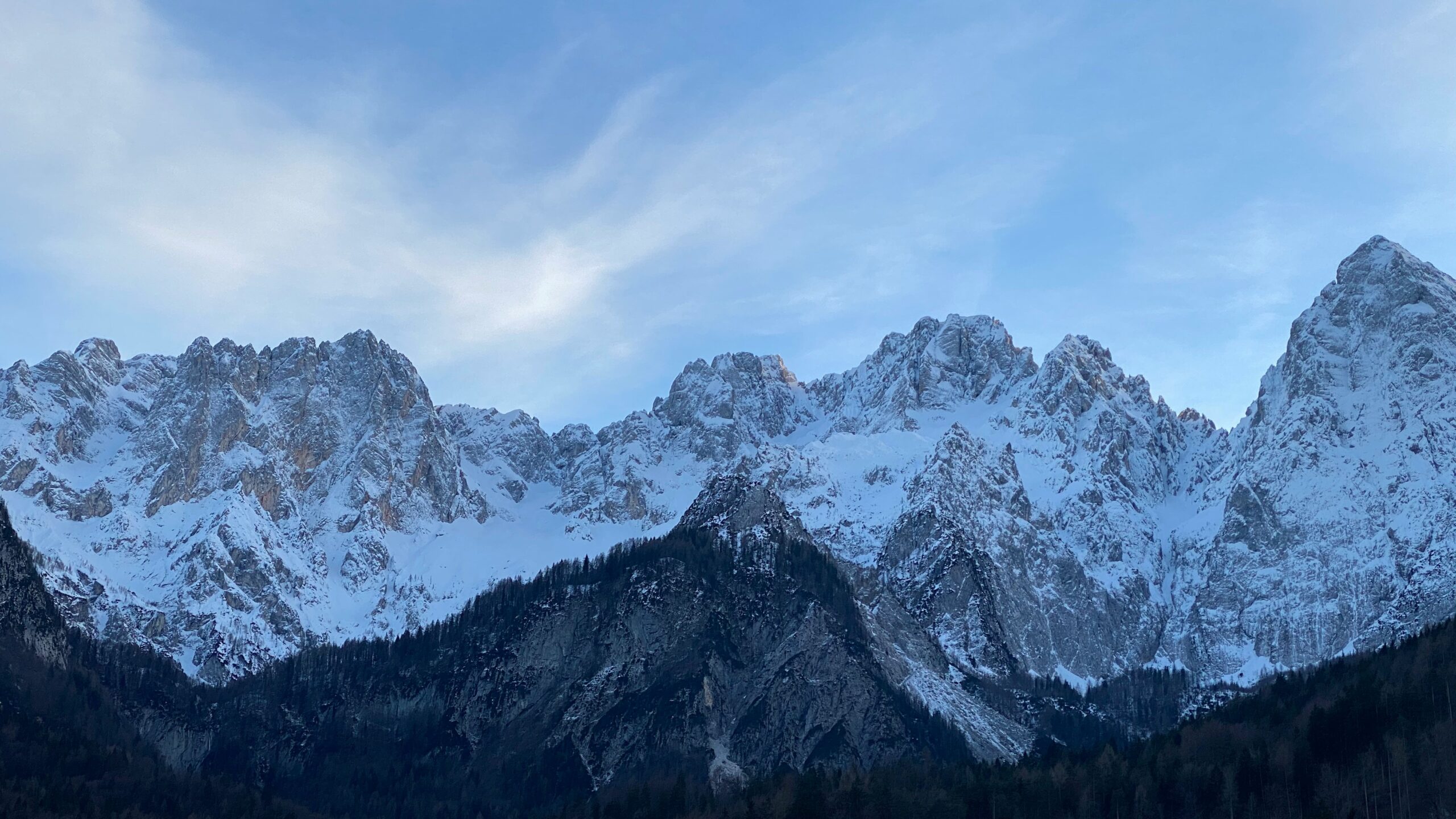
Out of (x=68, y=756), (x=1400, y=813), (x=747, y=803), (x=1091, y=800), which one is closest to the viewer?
(x=1400, y=813)

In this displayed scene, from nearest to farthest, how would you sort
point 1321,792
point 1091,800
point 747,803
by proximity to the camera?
point 1321,792, point 1091,800, point 747,803

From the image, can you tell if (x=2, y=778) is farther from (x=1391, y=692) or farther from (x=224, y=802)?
(x=1391, y=692)

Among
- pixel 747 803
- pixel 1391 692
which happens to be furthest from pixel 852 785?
pixel 1391 692

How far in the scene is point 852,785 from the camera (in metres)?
178

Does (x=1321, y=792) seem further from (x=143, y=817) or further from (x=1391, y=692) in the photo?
(x=143, y=817)

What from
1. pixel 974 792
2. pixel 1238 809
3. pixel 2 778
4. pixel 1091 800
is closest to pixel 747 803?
pixel 974 792

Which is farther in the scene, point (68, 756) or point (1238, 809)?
point (68, 756)

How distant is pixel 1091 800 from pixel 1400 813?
31.1m

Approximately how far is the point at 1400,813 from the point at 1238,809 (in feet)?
52.0

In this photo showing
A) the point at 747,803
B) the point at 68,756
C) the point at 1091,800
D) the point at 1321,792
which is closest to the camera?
the point at 1321,792

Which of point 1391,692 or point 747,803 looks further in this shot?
point 747,803

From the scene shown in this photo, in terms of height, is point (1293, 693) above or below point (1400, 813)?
above

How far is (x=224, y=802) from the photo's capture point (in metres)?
198

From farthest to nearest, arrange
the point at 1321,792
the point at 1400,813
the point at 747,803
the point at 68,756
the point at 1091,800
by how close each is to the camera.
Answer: the point at 68,756 < the point at 747,803 < the point at 1091,800 < the point at 1321,792 < the point at 1400,813
